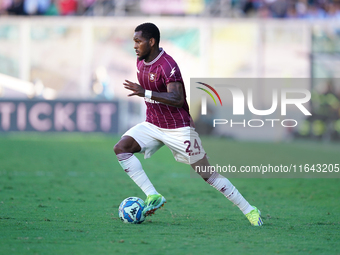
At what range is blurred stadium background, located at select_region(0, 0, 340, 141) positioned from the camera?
1002 inches

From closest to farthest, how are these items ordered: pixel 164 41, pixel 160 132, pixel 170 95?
1. pixel 170 95
2. pixel 160 132
3. pixel 164 41

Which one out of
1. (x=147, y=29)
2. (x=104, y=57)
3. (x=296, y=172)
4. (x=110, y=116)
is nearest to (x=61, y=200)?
(x=147, y=29)

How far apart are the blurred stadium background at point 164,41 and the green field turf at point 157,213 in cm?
1288

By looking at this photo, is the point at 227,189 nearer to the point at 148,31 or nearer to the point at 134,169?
the point at 134,169

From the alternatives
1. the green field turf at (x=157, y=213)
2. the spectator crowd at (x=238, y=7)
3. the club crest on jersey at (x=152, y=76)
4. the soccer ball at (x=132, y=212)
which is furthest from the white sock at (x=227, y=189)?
the spectator crowd at (x=238, y=7)

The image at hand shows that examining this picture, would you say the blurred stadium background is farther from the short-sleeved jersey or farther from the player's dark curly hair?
the player's dark curly hair

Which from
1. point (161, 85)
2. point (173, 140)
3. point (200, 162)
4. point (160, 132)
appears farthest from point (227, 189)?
point (161, 85)

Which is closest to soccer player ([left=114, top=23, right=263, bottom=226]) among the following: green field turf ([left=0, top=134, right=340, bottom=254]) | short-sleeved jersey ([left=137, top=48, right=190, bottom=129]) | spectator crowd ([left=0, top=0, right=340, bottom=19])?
short-sleeved jersey ([left=137, top=48, right=190, bottom=129])

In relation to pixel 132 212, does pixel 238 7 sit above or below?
above

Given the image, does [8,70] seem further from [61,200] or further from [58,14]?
[61,200]

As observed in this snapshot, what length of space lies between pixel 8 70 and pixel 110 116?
7393 millimetres

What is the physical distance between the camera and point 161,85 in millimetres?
6105

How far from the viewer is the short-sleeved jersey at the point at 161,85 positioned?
19.7 ft

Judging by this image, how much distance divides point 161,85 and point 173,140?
0.59 meters
